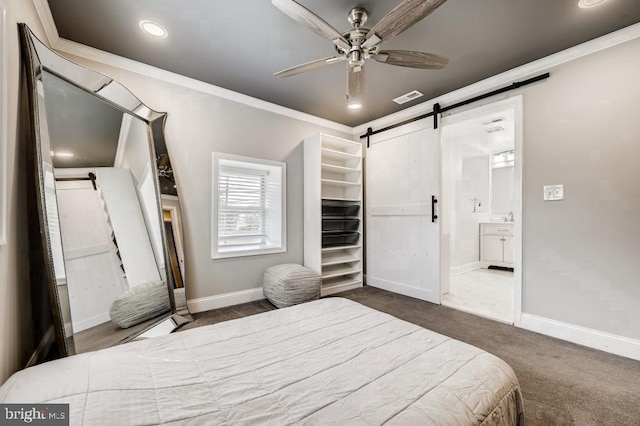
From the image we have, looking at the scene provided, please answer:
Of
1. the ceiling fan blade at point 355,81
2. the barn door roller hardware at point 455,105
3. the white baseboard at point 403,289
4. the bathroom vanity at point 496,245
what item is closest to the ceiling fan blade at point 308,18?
the ceiling fan blade at point 355,81

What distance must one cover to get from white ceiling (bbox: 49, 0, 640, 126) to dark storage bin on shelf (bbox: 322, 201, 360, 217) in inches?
68.8

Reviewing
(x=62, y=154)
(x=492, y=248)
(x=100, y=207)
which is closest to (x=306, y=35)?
(x=62, y=154)

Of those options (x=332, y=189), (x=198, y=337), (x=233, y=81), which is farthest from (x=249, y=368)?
(x=332, y=189)

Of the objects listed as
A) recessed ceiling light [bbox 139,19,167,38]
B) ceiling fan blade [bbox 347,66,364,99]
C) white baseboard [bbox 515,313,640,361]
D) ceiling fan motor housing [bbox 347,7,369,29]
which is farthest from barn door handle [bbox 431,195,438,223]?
recessed ceiling light [bbox 139,19,167,38]

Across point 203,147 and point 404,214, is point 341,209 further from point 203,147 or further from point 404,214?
point 203,147

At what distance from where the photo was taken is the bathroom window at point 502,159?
19.5 feet

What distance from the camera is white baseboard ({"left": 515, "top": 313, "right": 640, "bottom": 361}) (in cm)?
212

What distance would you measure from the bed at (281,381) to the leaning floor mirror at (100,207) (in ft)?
2.39

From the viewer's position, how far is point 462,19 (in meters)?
2.04

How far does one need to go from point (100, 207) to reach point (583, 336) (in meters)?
4.10

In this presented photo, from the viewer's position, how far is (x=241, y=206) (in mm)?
3498

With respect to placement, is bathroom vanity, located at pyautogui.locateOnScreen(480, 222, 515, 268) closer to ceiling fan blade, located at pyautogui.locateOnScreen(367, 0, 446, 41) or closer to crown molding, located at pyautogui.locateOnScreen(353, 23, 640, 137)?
crown molding, located at pyautogui.locateOnScreen(353, 23, 640, 137)

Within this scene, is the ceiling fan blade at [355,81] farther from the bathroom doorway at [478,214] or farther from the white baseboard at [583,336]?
the white baseboard at [583,336]

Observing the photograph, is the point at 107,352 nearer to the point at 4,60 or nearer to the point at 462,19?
the point at 4,60
